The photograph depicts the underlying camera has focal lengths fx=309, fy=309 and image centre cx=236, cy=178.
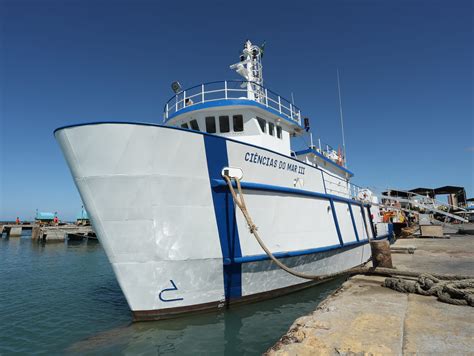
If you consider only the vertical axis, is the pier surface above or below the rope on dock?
below

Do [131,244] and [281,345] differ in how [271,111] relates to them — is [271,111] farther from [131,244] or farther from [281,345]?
[281,345]

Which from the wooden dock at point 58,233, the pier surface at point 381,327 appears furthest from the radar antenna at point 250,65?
the wooden dock at point 58,233

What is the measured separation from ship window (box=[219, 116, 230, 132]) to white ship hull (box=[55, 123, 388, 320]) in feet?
6.32

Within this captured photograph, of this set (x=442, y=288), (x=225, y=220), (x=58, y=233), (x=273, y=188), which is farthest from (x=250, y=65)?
(x=58, y=233)

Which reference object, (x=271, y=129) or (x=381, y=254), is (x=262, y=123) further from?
(x=381, y=254)

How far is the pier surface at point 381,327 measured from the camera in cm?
291

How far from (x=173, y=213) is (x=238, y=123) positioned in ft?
12.0

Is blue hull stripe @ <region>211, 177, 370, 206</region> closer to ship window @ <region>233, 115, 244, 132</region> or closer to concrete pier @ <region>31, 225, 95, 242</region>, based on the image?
ship window @ <region>233, 115, 244, 132</region>

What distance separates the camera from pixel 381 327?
3.40m

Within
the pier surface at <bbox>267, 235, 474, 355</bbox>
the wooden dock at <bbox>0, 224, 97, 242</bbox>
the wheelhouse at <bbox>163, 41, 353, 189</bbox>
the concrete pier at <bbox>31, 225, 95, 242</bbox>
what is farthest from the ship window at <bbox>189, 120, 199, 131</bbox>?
the concrete pier at <bbox>31, 225, 95, 242</bbox>

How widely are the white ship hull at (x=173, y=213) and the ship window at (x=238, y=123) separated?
5.90 ft

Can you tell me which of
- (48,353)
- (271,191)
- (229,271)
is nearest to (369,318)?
(229,271)

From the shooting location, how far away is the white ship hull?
5125mm

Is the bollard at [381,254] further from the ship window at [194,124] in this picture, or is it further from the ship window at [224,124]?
the ship window at [194,124]
